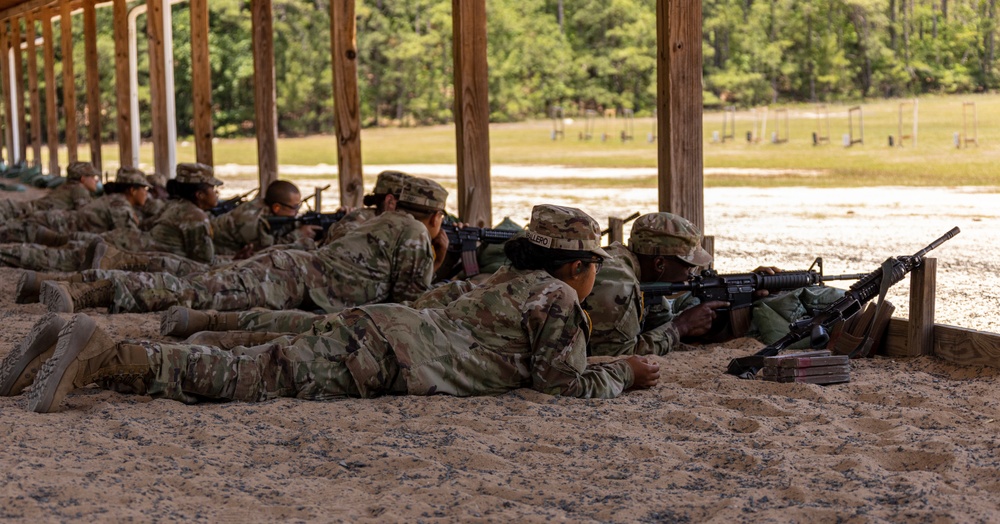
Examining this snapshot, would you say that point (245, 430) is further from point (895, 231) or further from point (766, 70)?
point (766, 70)

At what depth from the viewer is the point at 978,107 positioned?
34156 millimetres

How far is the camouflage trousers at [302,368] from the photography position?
4375 mm

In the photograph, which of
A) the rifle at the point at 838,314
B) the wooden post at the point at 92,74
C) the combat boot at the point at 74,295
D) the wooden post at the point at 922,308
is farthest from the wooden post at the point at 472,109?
the wooden post at the point at 92,74

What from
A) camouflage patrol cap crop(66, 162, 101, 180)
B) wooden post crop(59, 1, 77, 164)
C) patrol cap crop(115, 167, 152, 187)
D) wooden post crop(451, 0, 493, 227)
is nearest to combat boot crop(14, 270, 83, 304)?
wooden post crop(451, 0, 493, 227)

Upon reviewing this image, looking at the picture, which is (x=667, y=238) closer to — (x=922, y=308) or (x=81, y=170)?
(x=922, y=308)

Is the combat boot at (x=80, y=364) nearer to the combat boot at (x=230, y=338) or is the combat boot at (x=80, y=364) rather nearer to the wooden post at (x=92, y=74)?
the combat boot at (x=230, y=338)

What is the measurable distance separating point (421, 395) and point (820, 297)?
2.50 metres

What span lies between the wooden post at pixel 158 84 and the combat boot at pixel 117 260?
21.2 feet

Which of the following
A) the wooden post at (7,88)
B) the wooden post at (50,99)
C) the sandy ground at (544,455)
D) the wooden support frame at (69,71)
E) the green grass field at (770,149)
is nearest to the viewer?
the sandy ground at (544,455)

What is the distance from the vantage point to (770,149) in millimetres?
34688

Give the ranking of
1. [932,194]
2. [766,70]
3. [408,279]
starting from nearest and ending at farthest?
1. [408,279]
2. [932,194]
3. [766,70]

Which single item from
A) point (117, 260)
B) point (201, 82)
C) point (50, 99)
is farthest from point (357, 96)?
point (50, 99)

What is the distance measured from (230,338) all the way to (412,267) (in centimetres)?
147

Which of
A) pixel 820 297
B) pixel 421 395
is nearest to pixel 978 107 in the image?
pixel 820 297
